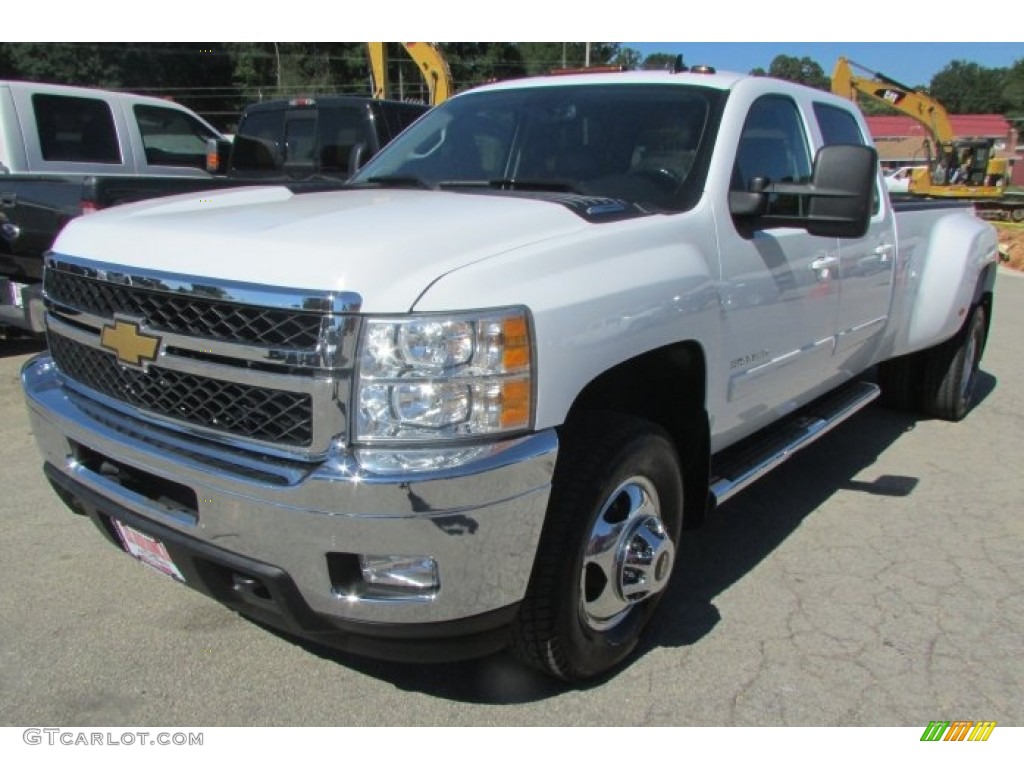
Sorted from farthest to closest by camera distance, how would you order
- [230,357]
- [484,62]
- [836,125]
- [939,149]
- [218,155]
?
[484,62] → [939,149] → [218,155] → [836,125] → [230,357]

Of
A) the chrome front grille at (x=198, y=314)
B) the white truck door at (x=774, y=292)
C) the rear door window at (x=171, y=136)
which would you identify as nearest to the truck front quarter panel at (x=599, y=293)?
the white truck door at (x=774, y=292)

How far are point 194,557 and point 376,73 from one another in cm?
1380

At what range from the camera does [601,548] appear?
263cm

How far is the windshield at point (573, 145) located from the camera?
326 centimetres

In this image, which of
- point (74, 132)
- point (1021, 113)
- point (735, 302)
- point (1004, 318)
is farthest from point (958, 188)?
point (1021, 113)

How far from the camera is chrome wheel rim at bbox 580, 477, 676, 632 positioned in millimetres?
2656

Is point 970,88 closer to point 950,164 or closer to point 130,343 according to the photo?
point 950,164

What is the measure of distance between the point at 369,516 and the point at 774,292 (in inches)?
78.4

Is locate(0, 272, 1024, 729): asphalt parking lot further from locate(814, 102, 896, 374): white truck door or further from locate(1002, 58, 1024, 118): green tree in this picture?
locate(1002, 58, 1024, 118): green tree

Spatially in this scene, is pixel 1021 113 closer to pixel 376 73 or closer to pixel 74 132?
pixel 376 73

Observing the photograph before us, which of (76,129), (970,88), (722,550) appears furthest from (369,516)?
(970,88)

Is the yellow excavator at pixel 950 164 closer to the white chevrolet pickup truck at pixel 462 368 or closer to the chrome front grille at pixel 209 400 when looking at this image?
the white chevrolet pickup truck at pixel 462 368

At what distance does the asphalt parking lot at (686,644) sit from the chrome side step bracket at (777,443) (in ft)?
1.51

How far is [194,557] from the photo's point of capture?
7.66 feet
